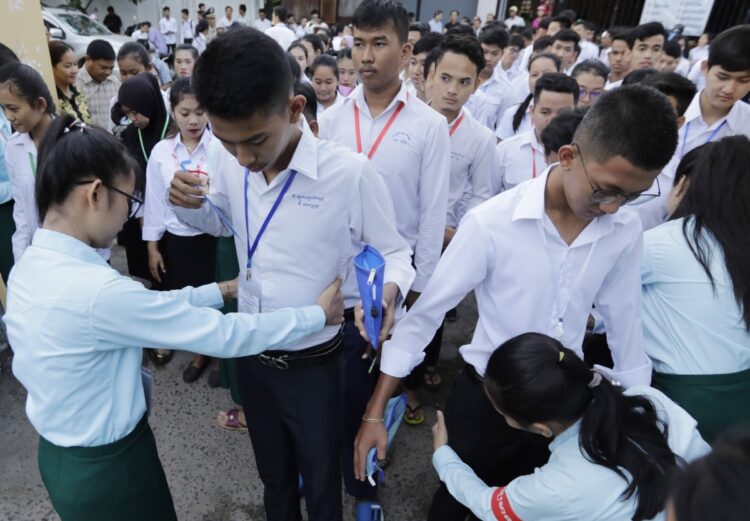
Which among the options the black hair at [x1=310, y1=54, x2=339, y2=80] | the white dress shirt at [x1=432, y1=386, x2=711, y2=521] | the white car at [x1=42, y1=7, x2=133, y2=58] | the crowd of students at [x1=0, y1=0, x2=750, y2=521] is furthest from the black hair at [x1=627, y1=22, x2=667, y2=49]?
the white car at [x1=42, y1=7, x2=133, y2=58]

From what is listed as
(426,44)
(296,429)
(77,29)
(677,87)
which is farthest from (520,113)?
(77,29)

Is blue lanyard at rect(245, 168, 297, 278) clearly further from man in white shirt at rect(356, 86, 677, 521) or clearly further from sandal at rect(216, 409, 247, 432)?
sandal at rect(216, 409, 247, 432)

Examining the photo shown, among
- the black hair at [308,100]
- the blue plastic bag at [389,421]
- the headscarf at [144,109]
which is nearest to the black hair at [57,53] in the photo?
the headscarf at [144,109]

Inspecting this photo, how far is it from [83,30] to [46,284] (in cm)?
1312

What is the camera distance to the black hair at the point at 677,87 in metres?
3.16

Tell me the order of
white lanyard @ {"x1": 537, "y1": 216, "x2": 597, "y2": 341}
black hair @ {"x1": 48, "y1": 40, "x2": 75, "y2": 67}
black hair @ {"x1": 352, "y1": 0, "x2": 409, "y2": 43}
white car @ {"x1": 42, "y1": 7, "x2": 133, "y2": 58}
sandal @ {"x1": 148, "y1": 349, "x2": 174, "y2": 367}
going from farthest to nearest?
white car @ {"x1": 42, "y1": 7, "x2": 133, "y2": 58}
black hair @ {"x1": 48, "y1": 40, "x2": 75, "y2": 67}
sandal @ {"x1": 148, "y1": 349, "x2": 174, "y2": 367}
black hair @ {"x1": 352, "y1": 0, "x2": 409, "y2": 43}
white lanyard @ {"x1": 537, "y1": 216, "x2": 597, "y2": 341}

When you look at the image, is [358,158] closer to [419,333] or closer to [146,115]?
[419,333]

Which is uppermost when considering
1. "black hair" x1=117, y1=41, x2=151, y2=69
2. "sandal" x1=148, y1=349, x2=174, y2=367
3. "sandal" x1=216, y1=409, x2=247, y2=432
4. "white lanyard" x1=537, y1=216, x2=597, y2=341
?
"black hair" x1=117, y1=41, x2=151, y2=69

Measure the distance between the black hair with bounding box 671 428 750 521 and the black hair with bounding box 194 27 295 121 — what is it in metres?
1.16

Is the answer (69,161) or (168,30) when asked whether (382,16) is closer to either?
(69,161)

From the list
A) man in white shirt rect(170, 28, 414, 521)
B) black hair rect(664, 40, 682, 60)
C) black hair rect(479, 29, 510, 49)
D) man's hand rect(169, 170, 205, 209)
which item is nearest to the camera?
man in white shirt rect(170, 28, 414, 521)

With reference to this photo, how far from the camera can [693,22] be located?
10094 millimetres

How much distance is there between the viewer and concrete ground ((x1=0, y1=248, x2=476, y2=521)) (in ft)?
7.45

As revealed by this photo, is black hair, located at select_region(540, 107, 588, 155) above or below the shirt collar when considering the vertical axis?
above
